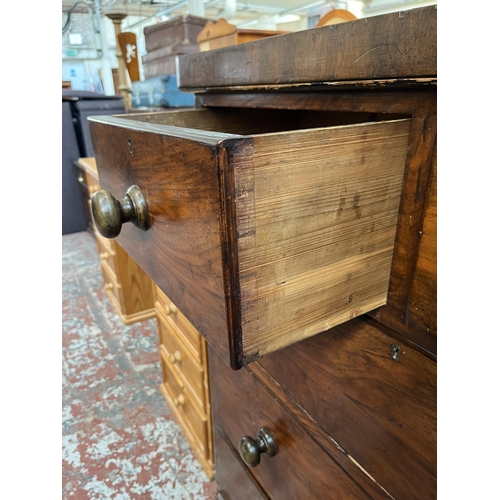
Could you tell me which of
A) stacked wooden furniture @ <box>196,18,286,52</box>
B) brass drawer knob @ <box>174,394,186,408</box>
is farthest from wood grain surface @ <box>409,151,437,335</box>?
stacked wooden furniture @ <box>196,18,286,52</box>

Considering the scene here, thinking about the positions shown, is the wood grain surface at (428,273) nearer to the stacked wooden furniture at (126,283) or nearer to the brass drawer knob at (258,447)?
the brass drawer knob at (258,447)

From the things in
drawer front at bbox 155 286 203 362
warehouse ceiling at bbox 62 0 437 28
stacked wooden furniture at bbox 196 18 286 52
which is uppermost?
warehouse ceiling at bbox 62 0 437 28

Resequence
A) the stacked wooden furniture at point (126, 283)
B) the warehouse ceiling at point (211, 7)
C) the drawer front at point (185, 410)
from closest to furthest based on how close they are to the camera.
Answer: the drawer front at point (185, 410)
the stacked wooden furniture at point (126, 283)
the warehouse ceiling at point (211, 7)

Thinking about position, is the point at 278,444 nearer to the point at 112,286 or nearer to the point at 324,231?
the point at 324,231

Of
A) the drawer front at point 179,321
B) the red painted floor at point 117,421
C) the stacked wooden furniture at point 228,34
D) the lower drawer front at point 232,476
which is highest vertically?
the stacked wooden furniture at point 228,34

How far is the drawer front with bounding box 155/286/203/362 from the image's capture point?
991mm

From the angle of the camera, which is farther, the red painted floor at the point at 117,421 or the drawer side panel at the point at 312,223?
the red painted floor at the point at 117,421

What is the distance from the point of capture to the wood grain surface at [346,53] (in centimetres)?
30

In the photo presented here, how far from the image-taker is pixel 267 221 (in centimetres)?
29

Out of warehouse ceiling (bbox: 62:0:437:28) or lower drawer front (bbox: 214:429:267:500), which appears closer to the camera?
lower drawer front (bbox: 214:429:267:500)

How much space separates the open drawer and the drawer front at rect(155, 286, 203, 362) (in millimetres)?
564

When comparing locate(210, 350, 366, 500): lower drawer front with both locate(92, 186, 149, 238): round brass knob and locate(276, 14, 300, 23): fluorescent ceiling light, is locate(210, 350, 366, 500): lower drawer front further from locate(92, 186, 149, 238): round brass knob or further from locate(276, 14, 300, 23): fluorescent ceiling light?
locate(276, 14, 300, 23): fluorescent ceiling light

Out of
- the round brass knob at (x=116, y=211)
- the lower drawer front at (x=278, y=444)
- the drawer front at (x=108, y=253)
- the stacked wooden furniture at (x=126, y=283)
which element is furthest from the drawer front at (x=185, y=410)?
the round brass knob at (x=116, y=211)

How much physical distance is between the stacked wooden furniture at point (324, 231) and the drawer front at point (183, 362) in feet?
1.80
